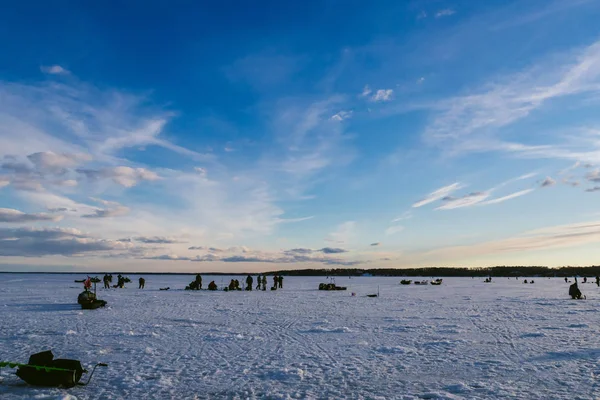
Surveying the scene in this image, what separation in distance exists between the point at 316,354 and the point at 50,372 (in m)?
6.48

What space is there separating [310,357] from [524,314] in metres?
14.5

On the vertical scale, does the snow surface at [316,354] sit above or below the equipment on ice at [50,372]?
below

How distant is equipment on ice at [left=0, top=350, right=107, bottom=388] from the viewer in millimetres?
8430

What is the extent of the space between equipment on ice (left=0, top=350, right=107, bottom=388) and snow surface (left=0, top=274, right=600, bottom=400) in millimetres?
219

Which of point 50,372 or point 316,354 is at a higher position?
point 50,372

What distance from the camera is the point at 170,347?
12.6 m

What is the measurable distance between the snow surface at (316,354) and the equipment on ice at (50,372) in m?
0.22

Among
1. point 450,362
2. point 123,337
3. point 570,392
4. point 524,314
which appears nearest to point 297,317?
point 123,337

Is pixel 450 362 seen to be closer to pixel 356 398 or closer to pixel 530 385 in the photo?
pixel 530 385

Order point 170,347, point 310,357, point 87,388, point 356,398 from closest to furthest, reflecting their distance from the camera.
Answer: point 356,398
point 87,388
point 310,357
point 170,347

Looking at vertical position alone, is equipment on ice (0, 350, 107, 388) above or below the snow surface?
above

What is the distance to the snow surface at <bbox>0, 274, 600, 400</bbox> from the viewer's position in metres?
8.36

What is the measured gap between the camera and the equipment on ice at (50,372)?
8.43 m

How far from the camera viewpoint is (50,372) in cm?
849
